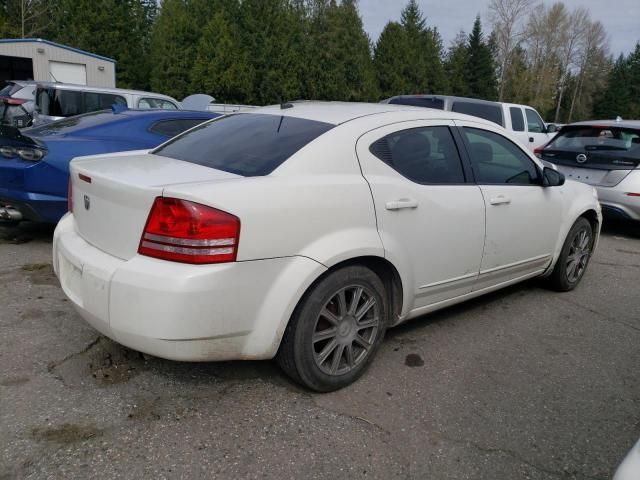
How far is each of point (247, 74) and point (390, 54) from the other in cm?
1376

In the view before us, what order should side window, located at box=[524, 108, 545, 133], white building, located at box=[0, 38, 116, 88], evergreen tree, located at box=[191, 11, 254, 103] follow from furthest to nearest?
evergreen tree, located at box=[191, 11, 254, 103] → white building, located at box=[0, 38, 116, 88] → side window, located at box=[524, 108, 545, 133]

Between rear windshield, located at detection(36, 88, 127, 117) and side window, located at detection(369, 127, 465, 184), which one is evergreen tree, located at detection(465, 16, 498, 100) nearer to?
rear windshield, located at detection(36, 88, 127, 117)

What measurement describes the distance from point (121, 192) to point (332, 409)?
4.89 ft

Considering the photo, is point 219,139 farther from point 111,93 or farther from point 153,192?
point 111,93

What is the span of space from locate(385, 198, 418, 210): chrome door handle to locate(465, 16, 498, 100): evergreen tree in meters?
51.2

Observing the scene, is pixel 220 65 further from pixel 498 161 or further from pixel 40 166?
pixel 498 161

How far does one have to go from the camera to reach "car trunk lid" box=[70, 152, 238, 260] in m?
2.47

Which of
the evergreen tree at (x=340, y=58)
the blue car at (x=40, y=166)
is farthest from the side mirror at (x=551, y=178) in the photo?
the evergreen tree at (x=340, y=58)

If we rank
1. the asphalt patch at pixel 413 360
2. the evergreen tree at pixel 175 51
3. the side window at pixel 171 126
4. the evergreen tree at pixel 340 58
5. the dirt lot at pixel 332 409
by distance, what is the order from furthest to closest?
1. the evergreen tree at pixel 340 58
2. the evergreen tree at pixel 175 51
3. the side window at pixel 171 126
4. the asphalt patch at pixel 413 360
5. the dirt lot at pixel 332 409

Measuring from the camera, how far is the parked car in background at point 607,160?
22.0ft

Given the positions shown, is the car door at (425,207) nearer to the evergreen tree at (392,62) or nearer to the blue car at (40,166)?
the blue car at (40,166)

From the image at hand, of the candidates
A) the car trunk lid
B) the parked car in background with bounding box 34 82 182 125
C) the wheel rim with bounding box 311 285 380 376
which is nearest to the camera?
the car trunk lid

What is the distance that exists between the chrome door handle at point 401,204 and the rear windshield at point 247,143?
544 mm

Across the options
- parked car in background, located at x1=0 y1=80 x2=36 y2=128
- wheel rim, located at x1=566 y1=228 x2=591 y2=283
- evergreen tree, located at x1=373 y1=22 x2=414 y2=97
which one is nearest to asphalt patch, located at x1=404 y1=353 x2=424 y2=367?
wheel rim, located at x1=566 y1=228 x2=591 y2=283
